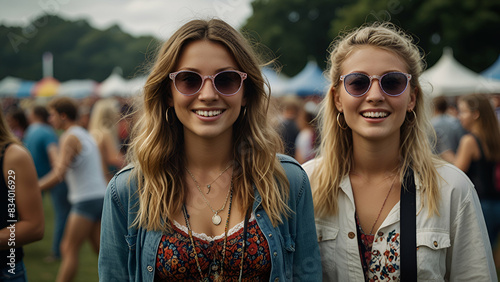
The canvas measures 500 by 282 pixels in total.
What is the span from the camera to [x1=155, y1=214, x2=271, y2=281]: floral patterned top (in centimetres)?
202

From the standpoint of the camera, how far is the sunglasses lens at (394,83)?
7.63ft

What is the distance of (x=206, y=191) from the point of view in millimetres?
2262

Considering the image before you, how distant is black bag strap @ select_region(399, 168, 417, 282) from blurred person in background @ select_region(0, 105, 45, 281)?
6.99 ft

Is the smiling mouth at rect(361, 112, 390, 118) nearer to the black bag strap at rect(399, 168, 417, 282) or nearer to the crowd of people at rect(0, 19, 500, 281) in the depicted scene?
the crowd of people at rect(0, 19, 500, 281)

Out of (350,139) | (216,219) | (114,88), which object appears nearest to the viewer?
(216,219)

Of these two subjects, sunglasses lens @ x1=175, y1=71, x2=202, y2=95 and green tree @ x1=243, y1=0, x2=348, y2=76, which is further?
green tree @ x1=243, y1=0, x2=348, y2=76

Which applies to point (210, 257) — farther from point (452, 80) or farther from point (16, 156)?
point (452, 80)

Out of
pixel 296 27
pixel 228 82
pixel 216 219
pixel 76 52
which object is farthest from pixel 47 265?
pixel 76 52

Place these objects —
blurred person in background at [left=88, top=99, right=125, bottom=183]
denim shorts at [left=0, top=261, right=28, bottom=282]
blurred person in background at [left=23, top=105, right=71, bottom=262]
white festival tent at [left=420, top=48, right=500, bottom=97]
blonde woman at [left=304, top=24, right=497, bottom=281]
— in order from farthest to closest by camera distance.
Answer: white festival tent at [left=420, top=48, right=500, bottom=97]
blurred person in background at [left=23, top=105, right=71, bottom=262]
blurred person in background at [left=88, top=99, right=125, bottom=183]
denim shorts at [left=0, top=261, right=28, bottom=282]
blonde woman at [left=304, top=24, right=497, bottom=281]

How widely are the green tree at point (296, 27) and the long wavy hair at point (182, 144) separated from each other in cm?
4319

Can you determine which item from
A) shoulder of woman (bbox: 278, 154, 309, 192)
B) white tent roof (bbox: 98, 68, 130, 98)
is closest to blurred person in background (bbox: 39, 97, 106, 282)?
shoulder of woman (bbox: 278, 154, 309, 192)

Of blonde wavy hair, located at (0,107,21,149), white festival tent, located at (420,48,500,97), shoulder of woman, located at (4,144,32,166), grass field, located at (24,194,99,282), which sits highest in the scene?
white festival tent, located at (420,48,500,97)

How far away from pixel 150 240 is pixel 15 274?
1161 millimetres

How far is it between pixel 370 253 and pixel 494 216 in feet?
12.3
